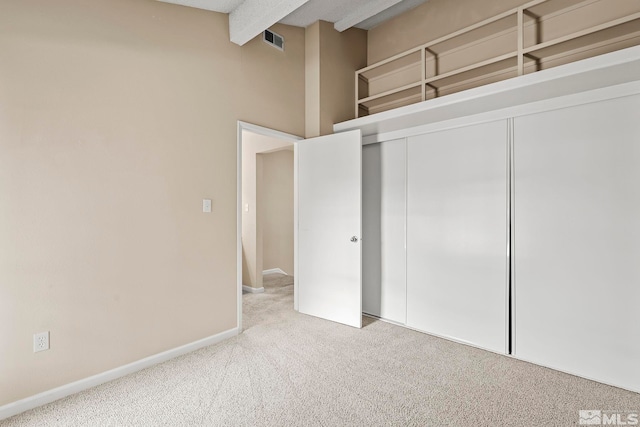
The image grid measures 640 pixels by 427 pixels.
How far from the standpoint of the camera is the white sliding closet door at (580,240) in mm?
2289

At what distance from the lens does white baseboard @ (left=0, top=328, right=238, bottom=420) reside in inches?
77.9

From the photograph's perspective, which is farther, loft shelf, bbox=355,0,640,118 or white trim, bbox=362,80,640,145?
loft shelf, bbox=355,0,640,118

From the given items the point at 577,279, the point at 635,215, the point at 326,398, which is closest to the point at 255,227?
the point at 326,398

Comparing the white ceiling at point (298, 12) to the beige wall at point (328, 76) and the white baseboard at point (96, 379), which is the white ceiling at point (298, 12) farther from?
the white baseboard at point (96, 379)

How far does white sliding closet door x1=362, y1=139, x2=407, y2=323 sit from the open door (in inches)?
15.8

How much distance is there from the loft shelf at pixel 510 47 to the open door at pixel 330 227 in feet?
2.18

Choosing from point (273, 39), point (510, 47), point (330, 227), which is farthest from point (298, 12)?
point (330, 227)

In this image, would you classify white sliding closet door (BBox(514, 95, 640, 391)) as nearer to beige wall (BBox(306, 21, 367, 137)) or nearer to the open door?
the open door

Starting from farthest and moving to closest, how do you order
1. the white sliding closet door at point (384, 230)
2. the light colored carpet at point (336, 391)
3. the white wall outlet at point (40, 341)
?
the white sliding closet door at point (384, 230) → the white wall outlet at point (40, 341) → the light colored carpet at point (336, 391)

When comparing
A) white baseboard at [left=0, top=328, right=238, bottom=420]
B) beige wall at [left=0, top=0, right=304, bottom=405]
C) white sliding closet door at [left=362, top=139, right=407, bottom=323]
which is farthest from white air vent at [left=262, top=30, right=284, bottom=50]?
white baseboard at [left=0, top=328, right=238, bottom=420]

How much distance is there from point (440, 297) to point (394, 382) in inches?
44.1

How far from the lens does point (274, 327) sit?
3363 mm

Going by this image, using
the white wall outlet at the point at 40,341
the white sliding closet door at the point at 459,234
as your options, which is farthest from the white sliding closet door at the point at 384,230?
the white wall outlet at the point at 40,341

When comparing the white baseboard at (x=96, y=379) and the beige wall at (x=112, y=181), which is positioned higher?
the beige wall at (x=112, y=181)
